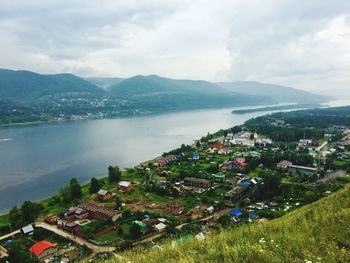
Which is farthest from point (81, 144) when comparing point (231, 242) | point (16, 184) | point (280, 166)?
point (231, 242)

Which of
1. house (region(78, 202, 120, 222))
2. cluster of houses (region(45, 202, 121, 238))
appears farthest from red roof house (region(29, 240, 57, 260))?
house (region(78, 202, 120, 222))

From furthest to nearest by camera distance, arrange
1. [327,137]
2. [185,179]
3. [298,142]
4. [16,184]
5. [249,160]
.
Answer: [327,137], [298,142], [249,160], [16,184], [185,179]

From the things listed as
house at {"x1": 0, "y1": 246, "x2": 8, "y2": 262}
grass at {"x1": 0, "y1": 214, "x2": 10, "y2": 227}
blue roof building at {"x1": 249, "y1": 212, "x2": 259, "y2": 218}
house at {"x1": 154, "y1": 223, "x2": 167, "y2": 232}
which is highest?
blue roof building at {"x1": 249, "y1": 212, "x2": 259, "y2": 218}

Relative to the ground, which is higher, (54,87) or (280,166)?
(54,87)

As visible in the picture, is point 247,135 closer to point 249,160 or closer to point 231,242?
point 249,160

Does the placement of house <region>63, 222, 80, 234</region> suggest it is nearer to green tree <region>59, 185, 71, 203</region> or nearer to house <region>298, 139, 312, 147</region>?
green tree <region>59, 185, 71, 203</region>

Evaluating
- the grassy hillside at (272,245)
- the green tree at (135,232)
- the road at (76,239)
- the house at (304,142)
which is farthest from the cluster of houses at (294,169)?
the grassy hillside at (272,245)
